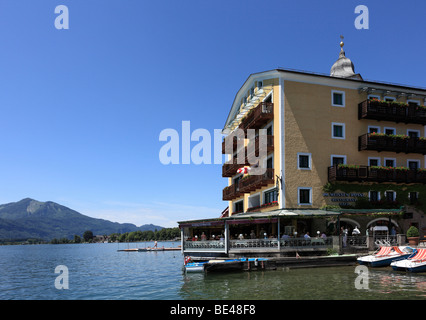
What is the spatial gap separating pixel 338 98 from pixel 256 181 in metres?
13.0

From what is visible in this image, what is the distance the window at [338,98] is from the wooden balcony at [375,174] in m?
7.21

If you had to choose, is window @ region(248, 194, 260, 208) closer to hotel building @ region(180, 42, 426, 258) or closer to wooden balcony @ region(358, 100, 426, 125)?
hotel building @ region(180, 42, 426, 258)

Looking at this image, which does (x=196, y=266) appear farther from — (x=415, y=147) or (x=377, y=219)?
(x=415, y=147)

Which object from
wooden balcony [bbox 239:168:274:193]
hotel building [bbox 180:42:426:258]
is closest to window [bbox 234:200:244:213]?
wooden balcony [bbox 239:168:274:193]

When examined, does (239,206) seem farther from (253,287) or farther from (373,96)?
(253,287)

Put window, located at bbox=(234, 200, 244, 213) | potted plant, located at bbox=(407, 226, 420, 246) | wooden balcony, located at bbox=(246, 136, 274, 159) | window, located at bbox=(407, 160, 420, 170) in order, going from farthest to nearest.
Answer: window, located at bbox=(234, 200, 244, 213), window, located at bbox=(407, 160, 420, 170), wooden balcony, located at bbox=(246, 136, 274, 159), potted plant, located at bbox=(407, 226, 420, 246)

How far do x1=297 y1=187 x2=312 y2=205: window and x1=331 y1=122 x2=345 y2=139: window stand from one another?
6887mm

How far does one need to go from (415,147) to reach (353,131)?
7331 mm

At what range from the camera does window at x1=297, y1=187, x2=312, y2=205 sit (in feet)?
125

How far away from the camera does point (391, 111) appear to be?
41469 millimetres

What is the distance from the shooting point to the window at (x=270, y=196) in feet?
129

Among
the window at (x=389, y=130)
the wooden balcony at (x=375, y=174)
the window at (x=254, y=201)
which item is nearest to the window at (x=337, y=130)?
the wooden balcony at (x=375, y=174)

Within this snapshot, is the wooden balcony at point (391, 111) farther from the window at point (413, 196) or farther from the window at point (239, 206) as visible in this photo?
the window at point (239, 206)
